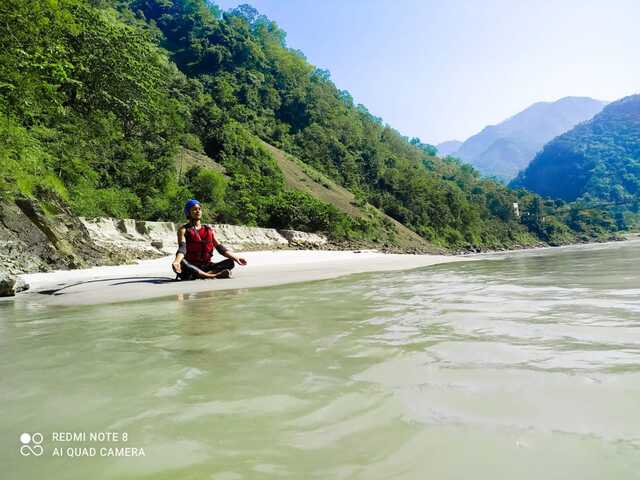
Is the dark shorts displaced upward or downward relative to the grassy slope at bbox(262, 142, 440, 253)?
downward

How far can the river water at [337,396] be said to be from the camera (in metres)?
1.38

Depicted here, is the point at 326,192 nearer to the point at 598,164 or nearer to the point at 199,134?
the point at 199,134

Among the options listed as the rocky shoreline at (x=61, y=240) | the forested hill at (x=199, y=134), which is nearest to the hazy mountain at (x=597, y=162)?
the forested hill at (x=199, y=134)

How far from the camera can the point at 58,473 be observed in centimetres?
137

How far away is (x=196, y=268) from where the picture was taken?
844 centimetres

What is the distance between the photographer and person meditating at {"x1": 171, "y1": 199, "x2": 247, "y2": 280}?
800 cm

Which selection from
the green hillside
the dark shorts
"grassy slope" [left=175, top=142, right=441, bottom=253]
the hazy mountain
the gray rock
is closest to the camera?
the gray rock

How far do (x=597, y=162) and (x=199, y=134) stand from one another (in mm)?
147919

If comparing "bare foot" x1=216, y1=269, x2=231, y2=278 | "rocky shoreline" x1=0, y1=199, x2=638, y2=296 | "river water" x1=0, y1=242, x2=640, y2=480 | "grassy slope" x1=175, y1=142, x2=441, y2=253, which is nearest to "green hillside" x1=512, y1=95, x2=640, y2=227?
"grassy slope" x1=175, y1=142, x2=441, y2=253

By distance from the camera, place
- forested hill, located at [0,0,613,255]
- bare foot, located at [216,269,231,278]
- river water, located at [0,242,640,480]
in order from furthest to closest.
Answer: forested hill, located at [0,0,613,255], bare foot, located at [216,269,231,278], river water, located at [0,242,640,480]

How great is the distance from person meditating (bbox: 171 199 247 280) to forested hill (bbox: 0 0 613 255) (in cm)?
471

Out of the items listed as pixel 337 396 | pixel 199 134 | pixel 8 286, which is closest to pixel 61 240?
pixel 8 286

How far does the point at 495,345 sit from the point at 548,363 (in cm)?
50

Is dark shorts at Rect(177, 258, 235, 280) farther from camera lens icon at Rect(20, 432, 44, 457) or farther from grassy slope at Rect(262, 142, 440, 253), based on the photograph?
grassy slope at Rect(262, 142, 440, 253)
